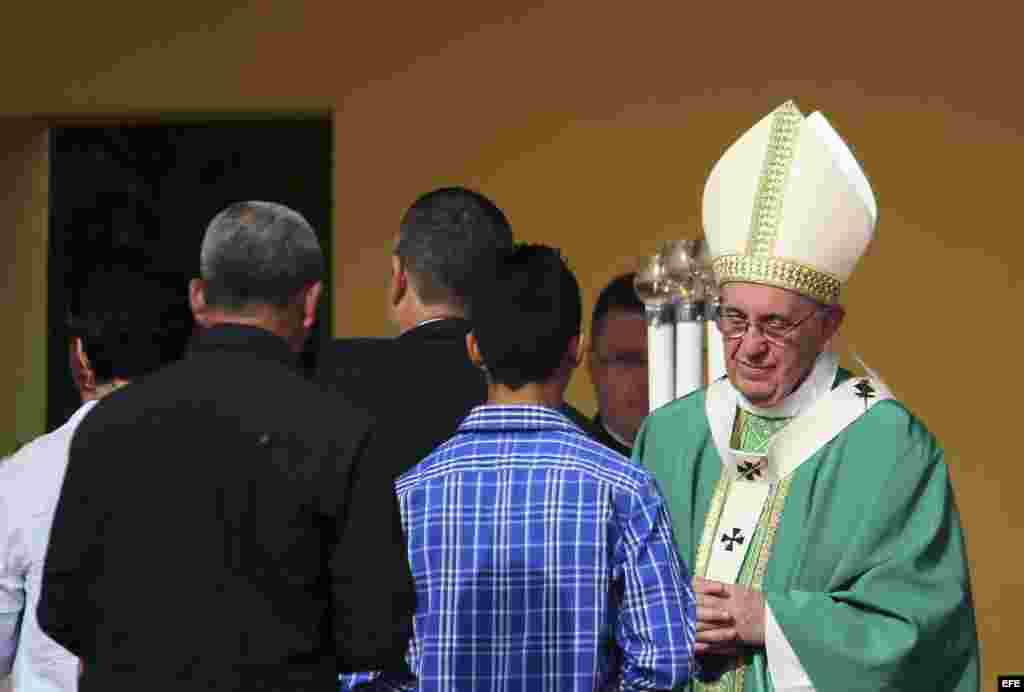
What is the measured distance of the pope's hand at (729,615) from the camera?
374 cm

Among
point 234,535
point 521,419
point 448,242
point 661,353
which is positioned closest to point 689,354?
point 661,353

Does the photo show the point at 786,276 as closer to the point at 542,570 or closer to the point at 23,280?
the point at 542,570

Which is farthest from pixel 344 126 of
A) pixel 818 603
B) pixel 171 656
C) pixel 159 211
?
pixel 171 656

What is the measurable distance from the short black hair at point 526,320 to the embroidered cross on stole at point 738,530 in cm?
75

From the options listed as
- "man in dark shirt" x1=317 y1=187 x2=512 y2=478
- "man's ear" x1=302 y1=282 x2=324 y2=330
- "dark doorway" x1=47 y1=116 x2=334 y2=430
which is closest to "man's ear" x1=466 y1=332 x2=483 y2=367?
"man's ear" x1=302 y1=282 x2=324 y2=330

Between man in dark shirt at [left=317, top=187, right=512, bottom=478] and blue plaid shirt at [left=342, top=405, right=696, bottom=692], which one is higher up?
man in dark shirt at [left=317, top=187, right=512, bottom=478]

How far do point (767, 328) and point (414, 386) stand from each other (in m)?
0.67

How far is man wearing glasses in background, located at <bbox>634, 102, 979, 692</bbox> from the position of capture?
3.73m

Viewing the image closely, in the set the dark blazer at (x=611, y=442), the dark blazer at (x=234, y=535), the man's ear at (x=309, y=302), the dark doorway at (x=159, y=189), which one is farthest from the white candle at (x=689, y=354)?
the dark doorway at (x=159, y=189)

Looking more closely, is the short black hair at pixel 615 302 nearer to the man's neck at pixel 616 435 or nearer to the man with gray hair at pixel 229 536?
the man's neck at pixel 616 435

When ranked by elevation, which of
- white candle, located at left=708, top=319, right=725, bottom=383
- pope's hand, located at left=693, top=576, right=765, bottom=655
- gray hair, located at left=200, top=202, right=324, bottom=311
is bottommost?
pope's hand, located at left=693, top=576, right=765, bottom=655

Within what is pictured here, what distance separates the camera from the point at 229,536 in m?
3.05

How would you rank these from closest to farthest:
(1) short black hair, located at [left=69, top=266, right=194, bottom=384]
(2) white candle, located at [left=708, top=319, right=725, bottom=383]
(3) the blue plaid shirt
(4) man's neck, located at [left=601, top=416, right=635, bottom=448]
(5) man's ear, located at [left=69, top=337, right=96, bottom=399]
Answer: (3) the blue plaid shirt
(1) short black hair, located at [left=69, top=266, right=194, bottom=384]
(5) man's ear, located at [left=69, top=337, right=96, bottom=399]
(2) white candle, located at [left=708, top=319, right=725, bottom=383]
(4) man's neck, located at [left=601, top=416, right=635, bottom=448]

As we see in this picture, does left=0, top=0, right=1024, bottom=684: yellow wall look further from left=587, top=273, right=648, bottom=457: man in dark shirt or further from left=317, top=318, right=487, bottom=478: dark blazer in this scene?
left=317, top=318, right=487, bottom=478: dark blazer
